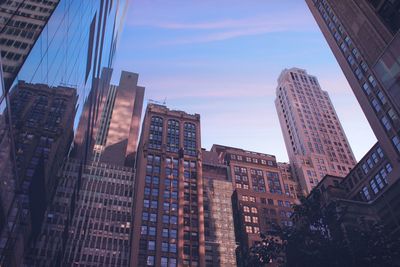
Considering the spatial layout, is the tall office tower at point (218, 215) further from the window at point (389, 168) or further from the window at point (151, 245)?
the window at point (389, 168)

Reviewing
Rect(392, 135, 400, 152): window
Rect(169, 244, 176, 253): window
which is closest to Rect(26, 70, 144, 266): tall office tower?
Rect(169, 244, 176, 253): window

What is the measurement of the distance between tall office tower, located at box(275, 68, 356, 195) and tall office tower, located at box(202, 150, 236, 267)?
1327 inches

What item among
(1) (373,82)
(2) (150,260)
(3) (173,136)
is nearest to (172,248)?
(2) (150,260)

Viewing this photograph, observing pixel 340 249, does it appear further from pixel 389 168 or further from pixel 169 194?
pixel 169 194

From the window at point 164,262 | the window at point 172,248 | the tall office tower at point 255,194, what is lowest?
the window at point 164,262

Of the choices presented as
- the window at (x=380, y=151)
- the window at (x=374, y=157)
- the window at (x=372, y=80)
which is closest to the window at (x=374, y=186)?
the window at (x=374, y=157)

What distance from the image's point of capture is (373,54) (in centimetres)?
4581

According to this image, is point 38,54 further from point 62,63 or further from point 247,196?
point 247,196

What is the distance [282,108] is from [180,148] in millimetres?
82657

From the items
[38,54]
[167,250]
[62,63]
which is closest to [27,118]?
[38,54]

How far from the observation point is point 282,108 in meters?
189

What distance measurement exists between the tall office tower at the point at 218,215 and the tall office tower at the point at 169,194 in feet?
35.3

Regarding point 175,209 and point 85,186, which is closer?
point 175,209

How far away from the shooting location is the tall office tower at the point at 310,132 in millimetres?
146875
